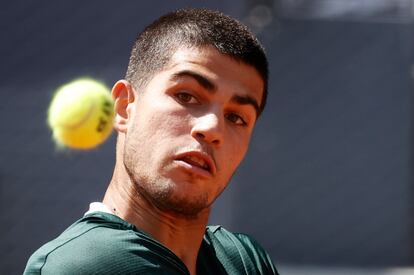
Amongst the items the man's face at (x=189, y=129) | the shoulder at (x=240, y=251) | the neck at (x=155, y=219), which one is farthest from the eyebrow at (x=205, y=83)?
the shoulder at (x=240, y=251)

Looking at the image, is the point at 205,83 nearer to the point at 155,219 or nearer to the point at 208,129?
the point at 208,129

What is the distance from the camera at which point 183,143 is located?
159 centimetres

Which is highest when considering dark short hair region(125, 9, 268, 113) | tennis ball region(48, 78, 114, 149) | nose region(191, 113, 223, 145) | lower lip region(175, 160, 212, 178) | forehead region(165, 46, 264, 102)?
tennis ball region(48, 78, 114, 149)

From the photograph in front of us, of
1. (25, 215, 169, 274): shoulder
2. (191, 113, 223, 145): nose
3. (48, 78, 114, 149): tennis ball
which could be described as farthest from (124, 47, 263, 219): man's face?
(48, 78, 114, 149): tennis ball

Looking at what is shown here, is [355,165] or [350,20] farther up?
[350,20]

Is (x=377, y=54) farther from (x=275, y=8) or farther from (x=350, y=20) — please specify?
(x=275, y=8)

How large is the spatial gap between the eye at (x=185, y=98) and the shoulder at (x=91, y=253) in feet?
0.96

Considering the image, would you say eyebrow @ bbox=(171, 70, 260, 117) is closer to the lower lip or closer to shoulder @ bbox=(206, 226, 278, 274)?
the lower lip

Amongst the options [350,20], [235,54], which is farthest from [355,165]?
[235,54]

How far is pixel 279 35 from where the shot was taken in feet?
20.1

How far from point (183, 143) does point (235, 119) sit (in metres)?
0.15

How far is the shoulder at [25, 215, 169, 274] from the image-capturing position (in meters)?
1.42

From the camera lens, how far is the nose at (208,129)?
1.59 meters

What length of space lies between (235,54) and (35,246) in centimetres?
399
